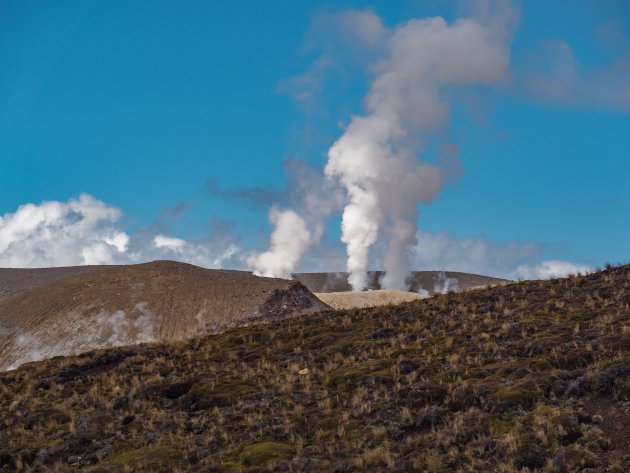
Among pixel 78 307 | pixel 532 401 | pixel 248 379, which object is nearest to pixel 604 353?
pixel 532 401

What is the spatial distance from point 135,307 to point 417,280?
4303 inches

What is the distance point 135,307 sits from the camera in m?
68.7

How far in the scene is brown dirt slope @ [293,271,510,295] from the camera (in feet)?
550

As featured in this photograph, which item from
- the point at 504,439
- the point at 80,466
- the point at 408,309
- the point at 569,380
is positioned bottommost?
the point at 80,466

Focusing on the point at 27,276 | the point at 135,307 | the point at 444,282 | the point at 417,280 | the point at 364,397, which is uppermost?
the point at 444,282

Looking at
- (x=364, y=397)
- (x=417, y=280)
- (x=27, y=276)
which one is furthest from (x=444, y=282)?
(x=364, y=397)

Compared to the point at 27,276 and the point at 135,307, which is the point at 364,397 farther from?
the point at 27,276

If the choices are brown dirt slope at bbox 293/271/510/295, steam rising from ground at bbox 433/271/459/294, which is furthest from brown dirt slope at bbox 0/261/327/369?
steam rising from ground at bbox 433/271/459/294

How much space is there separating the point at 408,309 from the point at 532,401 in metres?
18.7

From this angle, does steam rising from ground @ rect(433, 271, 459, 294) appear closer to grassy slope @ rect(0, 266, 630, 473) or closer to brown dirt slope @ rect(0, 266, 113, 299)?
brown dirt slope @ rect(0, 266, 113, 299)

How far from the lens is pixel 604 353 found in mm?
22469

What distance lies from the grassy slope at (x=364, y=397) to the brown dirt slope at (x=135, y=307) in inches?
1177

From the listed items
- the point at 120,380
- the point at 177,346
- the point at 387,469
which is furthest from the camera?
the point at 177,346

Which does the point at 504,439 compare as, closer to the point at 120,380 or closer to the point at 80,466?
the point at 80,466
